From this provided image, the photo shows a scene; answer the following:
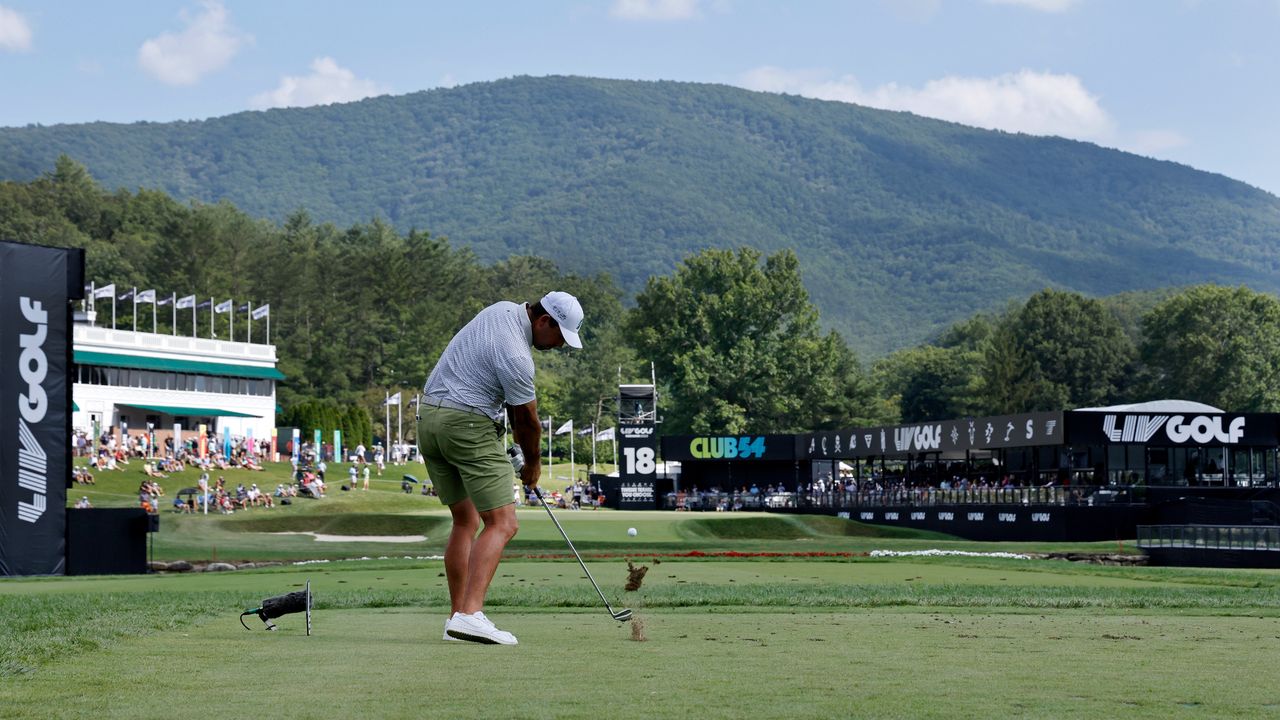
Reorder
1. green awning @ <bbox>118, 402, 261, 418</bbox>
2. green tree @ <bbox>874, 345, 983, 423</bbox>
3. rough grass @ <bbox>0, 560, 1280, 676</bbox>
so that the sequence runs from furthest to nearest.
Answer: green tree @ <bbox>874, 345, 983, 423</bbox>, green awning @ <bbox>118, 402, 261, 418</bbox>, rough grass @ <bbox>0, 560, 1280, 676</bbox>

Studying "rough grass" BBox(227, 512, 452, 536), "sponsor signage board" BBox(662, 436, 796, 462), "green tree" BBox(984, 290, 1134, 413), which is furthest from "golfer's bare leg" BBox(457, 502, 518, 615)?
"green tree" BBox(984, 290, 1134, 413)

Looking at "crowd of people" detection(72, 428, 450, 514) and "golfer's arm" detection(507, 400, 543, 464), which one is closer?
"golfer's arm" detection(507, 400, 543, 464)

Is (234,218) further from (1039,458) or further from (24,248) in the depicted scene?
(24,248)

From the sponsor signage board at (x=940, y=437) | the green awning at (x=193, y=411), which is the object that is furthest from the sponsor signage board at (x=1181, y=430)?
the green awning at (x=193, y=411)

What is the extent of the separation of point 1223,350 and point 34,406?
3916 inches

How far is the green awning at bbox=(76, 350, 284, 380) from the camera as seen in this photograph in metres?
91.6

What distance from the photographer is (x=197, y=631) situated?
1020 centimetres

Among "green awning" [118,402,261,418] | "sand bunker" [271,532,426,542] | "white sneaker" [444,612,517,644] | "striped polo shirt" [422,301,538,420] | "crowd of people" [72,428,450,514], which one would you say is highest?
"green awning" [118,402,261,418]

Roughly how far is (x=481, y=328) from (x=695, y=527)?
3951 cm

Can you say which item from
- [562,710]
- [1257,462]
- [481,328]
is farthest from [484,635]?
[1257,462]

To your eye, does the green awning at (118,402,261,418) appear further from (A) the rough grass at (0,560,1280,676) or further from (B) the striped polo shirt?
(B) the striped polo shirt

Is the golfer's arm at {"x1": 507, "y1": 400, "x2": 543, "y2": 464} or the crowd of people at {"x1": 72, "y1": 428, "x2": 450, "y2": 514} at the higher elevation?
the golfer's arm at {"x1": 507, "y1": 400, "x2": 543, "y2": 464}

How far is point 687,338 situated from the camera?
111000 mm

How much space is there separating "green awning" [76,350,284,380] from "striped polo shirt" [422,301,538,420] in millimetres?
86215
